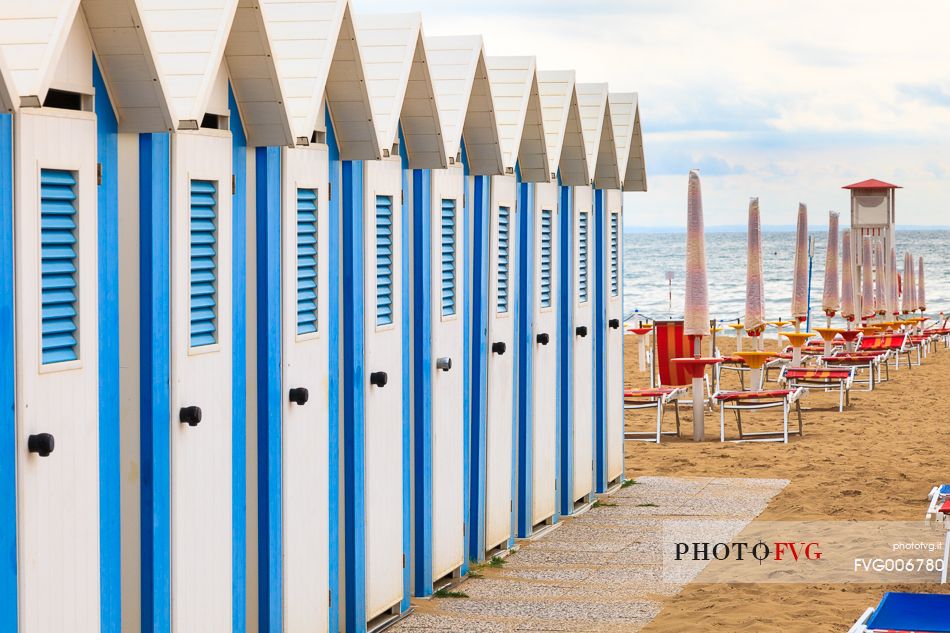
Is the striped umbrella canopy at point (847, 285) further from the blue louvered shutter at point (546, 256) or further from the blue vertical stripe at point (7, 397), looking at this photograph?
the blue vertical stripe at point (7, 397)

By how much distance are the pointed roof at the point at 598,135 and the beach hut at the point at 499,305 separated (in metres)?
1.20

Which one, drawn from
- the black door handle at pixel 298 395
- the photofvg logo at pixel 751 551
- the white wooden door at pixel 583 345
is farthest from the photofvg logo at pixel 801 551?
the black door handle at pixel 298 395

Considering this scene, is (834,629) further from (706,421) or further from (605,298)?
(706,421)

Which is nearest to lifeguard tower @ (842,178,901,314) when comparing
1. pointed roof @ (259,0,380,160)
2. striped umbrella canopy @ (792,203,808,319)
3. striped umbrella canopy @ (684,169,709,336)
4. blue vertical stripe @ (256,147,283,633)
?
striped umbrella canopy @ (792,203,808,319)

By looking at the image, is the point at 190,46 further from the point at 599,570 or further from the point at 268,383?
the point at 599,570

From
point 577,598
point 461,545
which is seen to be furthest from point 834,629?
point 461,545

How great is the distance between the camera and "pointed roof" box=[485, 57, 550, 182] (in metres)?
7.95

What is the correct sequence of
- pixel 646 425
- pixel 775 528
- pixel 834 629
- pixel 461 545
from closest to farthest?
1. pixel 834 629
2. pixel 461 545
3. pixel 775 528
4. pixel 646 425

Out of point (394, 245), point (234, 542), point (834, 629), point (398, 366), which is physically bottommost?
point (834, 629)

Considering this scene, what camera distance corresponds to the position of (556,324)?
9227 mm

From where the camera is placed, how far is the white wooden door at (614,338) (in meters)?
10.4

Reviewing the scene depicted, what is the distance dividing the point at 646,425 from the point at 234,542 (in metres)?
10.3

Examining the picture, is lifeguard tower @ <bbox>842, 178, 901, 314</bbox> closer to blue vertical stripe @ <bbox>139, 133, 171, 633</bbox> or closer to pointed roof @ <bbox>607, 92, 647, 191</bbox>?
pointed roof @ <bbox>607, 92, 647, 191</bbox>

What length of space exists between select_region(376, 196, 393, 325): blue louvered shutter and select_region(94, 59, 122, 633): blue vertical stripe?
2.20 meters
